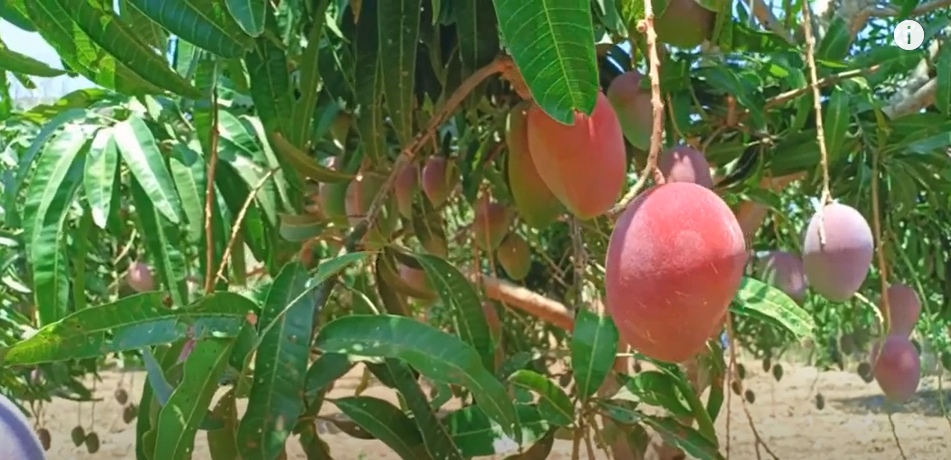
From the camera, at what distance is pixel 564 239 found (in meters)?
2.28

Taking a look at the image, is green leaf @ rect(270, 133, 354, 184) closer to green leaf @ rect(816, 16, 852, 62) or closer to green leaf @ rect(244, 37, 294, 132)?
green leaf @ rect(244, 37, 294, 132)

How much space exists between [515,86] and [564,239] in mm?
1485

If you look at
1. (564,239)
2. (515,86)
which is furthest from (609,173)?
(564,239)

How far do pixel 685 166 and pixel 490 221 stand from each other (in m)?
0.48

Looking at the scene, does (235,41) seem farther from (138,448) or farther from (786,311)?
(786,311)

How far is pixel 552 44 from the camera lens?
0.50m

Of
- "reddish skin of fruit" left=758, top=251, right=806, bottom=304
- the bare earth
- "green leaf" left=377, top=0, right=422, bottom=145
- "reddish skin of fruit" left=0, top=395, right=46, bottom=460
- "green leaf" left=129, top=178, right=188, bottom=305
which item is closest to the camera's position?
"reddish skin of fruit" left=0, top=395, right=46, bottom=460

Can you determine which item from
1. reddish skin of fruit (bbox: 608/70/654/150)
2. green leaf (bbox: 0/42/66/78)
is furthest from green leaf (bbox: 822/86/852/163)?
green leaf (bbox: 0/42/66/78)

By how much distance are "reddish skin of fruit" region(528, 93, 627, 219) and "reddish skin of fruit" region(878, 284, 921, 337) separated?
3.57 ft

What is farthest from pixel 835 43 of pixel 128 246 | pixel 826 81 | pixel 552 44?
pixel 128 246

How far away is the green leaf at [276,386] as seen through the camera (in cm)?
66

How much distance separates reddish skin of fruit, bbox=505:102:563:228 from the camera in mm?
812

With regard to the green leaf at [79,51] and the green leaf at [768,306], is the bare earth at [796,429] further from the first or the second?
the green leaf at [79,51]

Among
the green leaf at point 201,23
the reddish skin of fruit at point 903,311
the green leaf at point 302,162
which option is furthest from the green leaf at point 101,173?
the reddish skin of fruit at point 903,311
